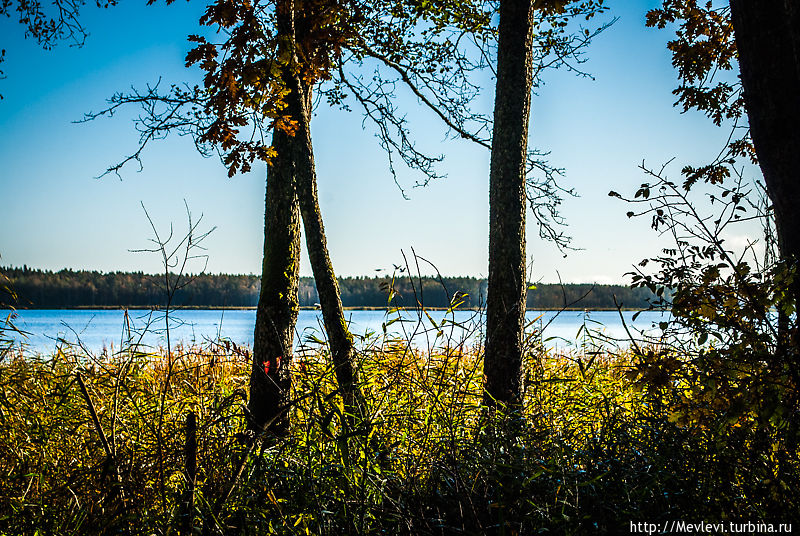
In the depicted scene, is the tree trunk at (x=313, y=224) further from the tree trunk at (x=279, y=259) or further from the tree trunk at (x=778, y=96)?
the tree trunk at (x=778, y=96)

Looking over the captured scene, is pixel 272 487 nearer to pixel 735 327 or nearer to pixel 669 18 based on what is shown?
pixel 735 327

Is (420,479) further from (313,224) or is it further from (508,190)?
(313,224)

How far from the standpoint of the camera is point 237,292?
36.1 meters

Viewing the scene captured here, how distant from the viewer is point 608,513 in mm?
2826

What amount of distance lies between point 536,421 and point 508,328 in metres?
0.94

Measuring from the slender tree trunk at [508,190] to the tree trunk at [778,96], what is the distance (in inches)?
66.8

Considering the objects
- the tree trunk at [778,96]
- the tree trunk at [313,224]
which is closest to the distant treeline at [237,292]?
the tree trunk at [313,224]

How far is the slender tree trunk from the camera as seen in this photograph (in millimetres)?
4438

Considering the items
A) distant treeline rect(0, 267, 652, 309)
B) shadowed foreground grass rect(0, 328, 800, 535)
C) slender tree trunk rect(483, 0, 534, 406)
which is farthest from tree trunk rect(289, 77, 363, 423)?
shadowed foreground grass rect(0, 328, 800, 535)

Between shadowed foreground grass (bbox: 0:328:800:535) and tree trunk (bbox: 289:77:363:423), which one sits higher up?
tree trunk (bbox: 289:77:363:423)

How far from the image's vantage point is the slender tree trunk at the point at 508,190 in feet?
14.6

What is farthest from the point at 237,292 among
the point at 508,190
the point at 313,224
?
the point at 508,190

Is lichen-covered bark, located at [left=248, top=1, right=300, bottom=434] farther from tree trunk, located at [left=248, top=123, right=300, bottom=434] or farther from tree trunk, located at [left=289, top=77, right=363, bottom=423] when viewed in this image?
tree trunk, located at [left=289, top=77, right=363, bottom=423]

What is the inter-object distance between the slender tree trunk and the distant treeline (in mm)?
233
